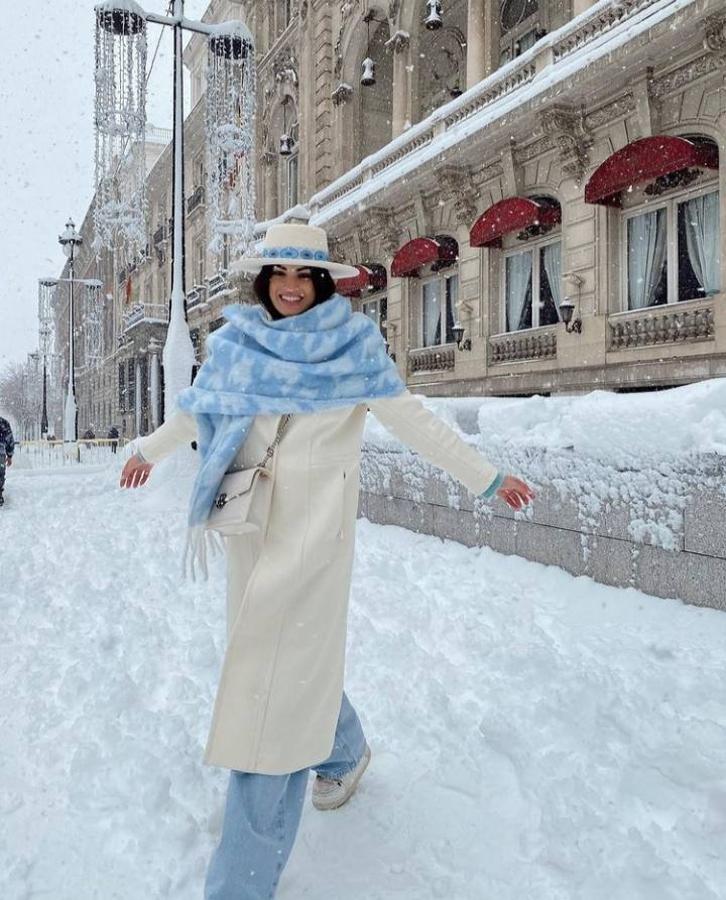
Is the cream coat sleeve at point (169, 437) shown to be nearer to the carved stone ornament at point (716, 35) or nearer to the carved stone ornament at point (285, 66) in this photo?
the carved stone ornament at point (716, 35)

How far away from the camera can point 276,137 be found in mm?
26922

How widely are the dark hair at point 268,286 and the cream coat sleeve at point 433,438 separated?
0.43 metres

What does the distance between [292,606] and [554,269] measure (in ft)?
44.6

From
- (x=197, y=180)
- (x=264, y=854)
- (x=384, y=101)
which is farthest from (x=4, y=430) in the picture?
(x=197, y=180)

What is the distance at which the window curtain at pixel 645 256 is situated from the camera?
12.1 metres

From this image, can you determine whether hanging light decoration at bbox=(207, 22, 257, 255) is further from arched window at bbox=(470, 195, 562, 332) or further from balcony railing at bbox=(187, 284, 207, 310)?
balcony railing at bbox=(187, 284, 207, 310)

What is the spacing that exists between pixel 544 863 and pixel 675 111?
12.3 meters

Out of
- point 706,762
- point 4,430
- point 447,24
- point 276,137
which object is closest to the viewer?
point 706,762

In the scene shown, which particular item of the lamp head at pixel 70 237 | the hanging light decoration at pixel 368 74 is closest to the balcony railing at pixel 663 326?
the hanging light decoration at pixel 368 74

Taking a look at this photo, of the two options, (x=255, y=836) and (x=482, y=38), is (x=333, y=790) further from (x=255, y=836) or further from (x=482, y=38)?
(x=482, y=38)

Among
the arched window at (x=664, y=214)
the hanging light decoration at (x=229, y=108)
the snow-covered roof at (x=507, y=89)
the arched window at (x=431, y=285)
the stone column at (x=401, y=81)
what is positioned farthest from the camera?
the stone column at (x=401, y=81)

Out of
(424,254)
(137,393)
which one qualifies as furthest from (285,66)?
(137,393)

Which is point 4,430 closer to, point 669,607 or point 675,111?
point 669,607

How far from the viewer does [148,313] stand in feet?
121
